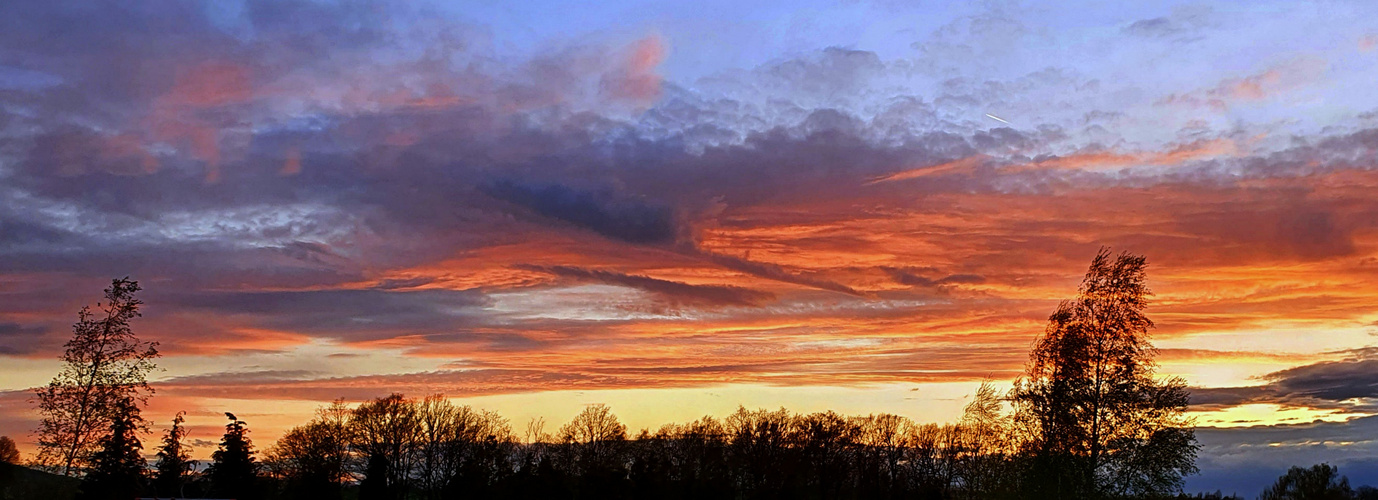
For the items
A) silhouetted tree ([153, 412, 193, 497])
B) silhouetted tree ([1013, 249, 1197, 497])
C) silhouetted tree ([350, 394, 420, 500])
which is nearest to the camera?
silhouetted tree ([1013, 249, 1197, 497])

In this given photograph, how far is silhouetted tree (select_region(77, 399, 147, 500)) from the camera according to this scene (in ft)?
124

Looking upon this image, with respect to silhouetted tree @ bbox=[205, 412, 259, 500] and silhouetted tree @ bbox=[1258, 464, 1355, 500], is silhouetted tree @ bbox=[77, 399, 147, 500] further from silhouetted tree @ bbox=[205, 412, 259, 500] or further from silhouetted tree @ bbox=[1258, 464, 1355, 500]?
silhouetted tree @ bbox=[1258, 464, 1355, 500]

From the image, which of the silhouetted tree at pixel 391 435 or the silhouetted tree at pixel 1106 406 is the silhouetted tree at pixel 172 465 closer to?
the silhouetted tree at pixel 391 435

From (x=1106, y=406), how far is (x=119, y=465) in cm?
3752

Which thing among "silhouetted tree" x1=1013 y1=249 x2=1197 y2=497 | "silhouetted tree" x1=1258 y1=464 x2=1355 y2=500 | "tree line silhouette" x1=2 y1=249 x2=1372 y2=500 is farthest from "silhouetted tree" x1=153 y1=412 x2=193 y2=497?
"silhouetted tree" x1=1258 y1=464 x2=1355 y2=500

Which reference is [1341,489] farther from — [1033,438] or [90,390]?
[90,390]

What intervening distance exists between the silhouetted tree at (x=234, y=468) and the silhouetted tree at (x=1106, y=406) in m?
64.1

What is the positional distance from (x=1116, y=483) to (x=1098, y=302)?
20.5ft

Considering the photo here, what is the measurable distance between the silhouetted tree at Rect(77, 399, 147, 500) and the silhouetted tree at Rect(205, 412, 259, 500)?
30843 mm

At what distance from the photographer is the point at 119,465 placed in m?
42.7

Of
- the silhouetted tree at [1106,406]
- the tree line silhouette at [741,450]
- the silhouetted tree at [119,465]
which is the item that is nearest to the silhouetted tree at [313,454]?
the tree line silhouette at [741,450]

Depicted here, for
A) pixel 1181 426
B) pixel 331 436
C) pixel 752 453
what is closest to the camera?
pixel 1181 426

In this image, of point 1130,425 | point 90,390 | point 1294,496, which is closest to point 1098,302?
point 1130,425

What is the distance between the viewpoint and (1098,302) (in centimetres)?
3797
